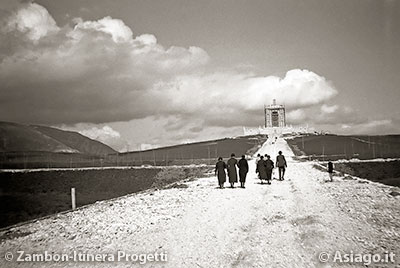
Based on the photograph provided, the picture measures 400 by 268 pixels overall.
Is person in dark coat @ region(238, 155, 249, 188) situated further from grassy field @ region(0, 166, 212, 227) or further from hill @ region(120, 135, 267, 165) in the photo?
hill @ region(120, 135, 267, 165)

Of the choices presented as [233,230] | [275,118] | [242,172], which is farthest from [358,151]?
[233,230]

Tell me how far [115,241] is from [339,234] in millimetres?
6880

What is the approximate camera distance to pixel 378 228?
10188 mm

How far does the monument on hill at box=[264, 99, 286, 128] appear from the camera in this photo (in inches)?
4651

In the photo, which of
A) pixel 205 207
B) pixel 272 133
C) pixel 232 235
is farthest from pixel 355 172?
pixel 272 133

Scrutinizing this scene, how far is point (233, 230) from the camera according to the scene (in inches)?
418

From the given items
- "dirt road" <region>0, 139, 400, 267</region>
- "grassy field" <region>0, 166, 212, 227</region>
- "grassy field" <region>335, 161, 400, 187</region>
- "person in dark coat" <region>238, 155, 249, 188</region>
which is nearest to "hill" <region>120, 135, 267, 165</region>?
"grassy field" <region>0, 166, 212, 227</region>

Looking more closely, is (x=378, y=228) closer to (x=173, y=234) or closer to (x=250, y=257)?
(x=250, y=257)

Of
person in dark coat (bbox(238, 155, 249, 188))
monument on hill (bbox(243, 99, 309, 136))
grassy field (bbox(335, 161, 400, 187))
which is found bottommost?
grassy field (bbox(335, 161, 400, 187))

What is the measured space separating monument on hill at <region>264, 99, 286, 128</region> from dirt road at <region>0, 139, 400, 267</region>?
339 ft

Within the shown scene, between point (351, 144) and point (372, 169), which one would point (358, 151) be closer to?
point (351, 144)

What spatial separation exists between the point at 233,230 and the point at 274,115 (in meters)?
113

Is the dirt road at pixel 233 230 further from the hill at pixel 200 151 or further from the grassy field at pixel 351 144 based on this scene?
the hill at pixel 200 151

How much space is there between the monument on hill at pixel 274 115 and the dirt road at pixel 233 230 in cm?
10346
